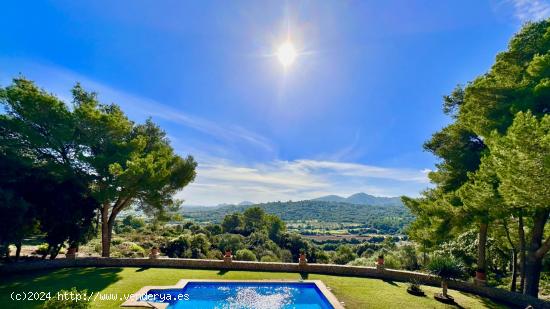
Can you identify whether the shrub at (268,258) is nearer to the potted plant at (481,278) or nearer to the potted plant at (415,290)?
the potted plant at (415,290)

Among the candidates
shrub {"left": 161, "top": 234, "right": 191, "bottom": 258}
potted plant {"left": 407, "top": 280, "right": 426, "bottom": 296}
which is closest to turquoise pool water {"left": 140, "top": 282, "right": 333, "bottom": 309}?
potted plant {"left": 407, "top": 280, "right": 426, "bottom": 296}

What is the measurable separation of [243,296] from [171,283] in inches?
151

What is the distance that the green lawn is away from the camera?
11914 millimetres

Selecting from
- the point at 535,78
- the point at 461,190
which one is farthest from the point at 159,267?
the point at 535,78

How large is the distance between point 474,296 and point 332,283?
6.38 metres

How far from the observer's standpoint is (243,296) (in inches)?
513

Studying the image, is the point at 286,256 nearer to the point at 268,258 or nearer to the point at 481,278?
the point at 268,258

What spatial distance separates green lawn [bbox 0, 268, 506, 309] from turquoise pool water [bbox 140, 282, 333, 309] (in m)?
0.96

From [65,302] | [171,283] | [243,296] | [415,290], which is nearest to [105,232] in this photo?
[171,283]

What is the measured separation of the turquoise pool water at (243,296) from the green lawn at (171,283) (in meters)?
0.96

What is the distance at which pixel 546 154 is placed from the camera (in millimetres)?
8688

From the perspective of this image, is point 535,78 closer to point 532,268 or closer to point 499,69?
point 499,69

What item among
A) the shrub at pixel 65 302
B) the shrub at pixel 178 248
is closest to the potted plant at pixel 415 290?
the shrub at pixel 65 302

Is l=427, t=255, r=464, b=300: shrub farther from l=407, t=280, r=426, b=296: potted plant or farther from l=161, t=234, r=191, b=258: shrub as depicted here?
l=161, t=234, r=191, b=258: shrub
